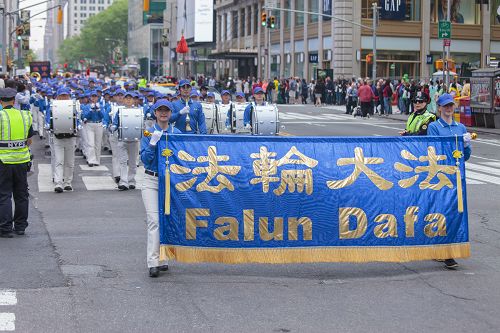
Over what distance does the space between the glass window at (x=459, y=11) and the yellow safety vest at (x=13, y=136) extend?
54.2 m

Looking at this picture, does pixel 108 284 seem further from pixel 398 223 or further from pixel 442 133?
pixel 442 133

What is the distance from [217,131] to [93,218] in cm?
845

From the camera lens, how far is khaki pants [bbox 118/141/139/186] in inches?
663

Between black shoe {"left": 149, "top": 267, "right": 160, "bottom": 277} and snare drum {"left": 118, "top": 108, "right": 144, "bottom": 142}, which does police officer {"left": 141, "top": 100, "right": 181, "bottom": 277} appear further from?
snare drum {"left": 118, "top": 108, "right": 144, "bottom": 142}

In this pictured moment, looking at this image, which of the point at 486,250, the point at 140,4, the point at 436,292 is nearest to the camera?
the point at 436,292

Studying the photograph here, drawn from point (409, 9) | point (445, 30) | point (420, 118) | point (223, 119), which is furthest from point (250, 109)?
point (409, 9)

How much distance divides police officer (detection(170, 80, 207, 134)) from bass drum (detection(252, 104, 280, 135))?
12.3 ft

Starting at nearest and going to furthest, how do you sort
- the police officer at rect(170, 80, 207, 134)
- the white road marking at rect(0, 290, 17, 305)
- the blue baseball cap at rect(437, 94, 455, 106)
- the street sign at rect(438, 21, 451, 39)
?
the white road marking at rect(0, 290, 17, 305)
the blue baseball cap at rect(437, 94, 455, 106)
the police officer at rect(170, 80, 207, 134)
the street sign at rect(438, 21, 451, 39)

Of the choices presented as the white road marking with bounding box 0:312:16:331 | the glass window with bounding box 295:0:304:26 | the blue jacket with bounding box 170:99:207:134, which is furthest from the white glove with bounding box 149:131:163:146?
the glass window with bounding box 295:0:304:26

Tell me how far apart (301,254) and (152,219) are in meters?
1.54

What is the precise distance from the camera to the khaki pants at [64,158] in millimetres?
16766

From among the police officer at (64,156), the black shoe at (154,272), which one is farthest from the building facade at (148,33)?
the black shoe at (154,272)

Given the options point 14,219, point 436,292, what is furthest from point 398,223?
point 14,219

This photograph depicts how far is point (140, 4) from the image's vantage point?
15675cm
